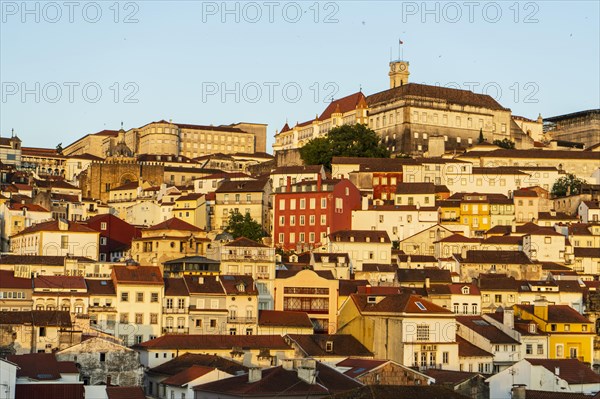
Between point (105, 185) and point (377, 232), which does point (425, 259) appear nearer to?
point (377, 232)

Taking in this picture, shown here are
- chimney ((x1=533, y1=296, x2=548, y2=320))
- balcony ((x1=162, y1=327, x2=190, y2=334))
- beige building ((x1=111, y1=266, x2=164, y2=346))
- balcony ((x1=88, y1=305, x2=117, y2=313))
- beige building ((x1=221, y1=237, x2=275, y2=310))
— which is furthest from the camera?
beige building ((x1=221, y1=237, x2=275, y2=310))

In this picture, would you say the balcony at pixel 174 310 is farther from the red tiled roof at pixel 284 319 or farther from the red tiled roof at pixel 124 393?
the red tiled roof at pixel 124 393

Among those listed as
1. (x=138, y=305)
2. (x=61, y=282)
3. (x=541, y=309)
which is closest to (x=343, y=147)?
(x=541, y=309)

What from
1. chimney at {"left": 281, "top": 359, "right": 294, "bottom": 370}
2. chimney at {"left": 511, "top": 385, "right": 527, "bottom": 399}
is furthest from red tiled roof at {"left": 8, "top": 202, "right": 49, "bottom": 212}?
chimney at {"left": 511, "top": 385, "right": 527, "bottom": 399}

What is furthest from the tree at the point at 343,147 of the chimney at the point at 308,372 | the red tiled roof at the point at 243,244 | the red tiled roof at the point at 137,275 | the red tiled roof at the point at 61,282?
the chimney at the point at 308,372

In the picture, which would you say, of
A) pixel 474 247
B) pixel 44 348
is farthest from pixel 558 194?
pixel 44 348

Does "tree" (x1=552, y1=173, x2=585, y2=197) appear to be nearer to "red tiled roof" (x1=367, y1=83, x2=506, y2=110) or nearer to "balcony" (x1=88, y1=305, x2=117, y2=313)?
"red tiled roof" (x1=367, y1=83, x2=506, y2=110)
